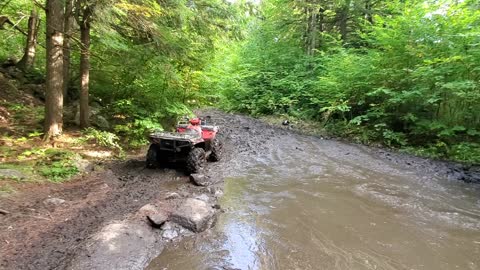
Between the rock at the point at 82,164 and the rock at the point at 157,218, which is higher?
the rock at the point at 82,164

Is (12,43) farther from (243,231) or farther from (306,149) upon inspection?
(243,231)

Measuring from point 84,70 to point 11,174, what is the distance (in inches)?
146

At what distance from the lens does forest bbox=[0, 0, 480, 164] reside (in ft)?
26.0

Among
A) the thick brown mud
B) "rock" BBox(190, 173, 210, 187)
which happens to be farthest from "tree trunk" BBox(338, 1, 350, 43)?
"rock" BBox(190, 173, 210, 187)

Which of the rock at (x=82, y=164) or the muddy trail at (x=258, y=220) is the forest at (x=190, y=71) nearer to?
the rock at (x=82, y=164)

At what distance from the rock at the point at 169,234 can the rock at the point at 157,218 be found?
0.45 feet

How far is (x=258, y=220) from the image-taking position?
17.0ft

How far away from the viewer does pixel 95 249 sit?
11.9 feet

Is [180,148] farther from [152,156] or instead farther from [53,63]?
[53,63]

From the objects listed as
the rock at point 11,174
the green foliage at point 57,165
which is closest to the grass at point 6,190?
the rock at point 11,174

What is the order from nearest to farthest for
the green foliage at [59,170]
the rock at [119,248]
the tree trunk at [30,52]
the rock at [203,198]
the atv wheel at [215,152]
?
the rock at [119,248], the rock at [203,198], the green foliage at [59,170], the atv wheel at [215,152], the tree trunk at [30,52]

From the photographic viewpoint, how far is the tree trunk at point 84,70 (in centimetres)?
821

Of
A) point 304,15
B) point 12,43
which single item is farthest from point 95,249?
point 304,15

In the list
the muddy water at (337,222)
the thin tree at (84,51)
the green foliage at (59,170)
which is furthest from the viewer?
the thin tree at (84,51)
